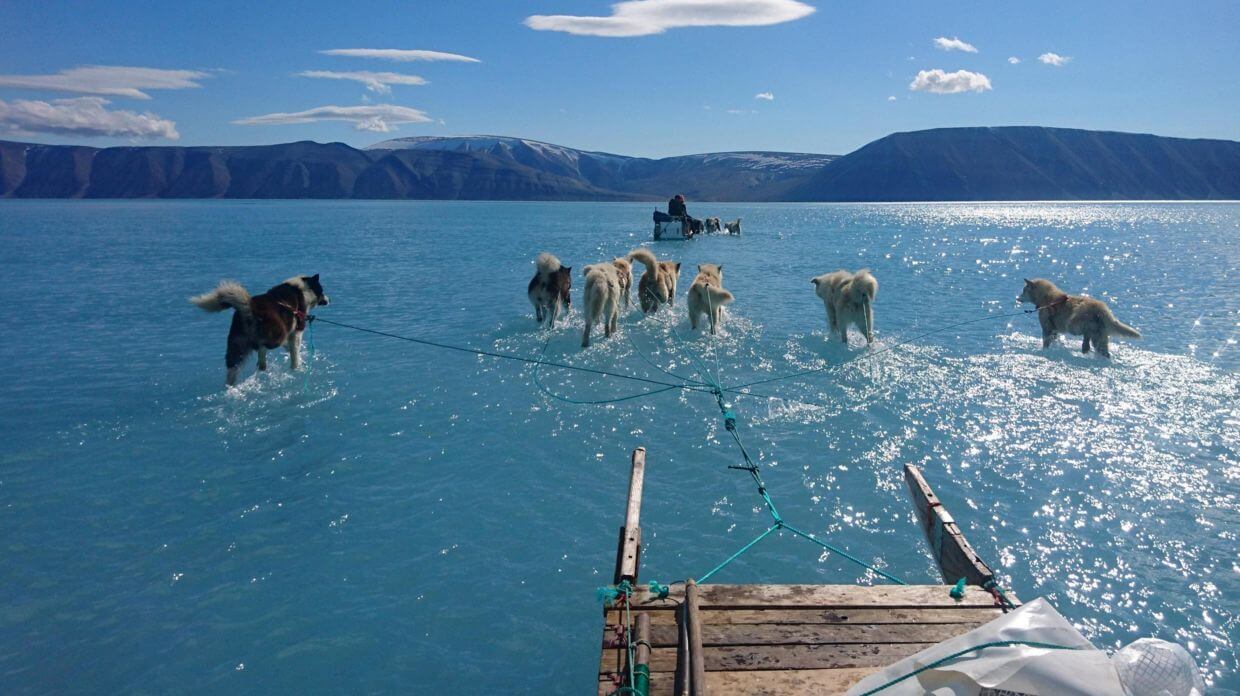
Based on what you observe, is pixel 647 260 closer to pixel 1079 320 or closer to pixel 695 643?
pixel 1079 320

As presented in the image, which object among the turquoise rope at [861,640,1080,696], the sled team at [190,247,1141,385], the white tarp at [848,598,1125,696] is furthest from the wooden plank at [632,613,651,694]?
the sled team at [190,247,1141,385]

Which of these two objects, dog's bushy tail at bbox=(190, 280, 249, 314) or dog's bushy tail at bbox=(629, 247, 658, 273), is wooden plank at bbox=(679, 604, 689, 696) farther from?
dog's bushy tail at bbox=(629, 247, 658, 273)

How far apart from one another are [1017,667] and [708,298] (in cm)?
1190

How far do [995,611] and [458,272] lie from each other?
1055 inches

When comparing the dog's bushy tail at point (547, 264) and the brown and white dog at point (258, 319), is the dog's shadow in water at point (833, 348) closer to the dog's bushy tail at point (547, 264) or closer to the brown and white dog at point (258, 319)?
the dog's bushy tail at point (547, 264)

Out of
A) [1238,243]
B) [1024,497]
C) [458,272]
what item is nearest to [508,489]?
[1024,497]

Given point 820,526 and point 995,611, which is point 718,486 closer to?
point 820,526

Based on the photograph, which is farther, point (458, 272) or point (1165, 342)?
point (458, 272)

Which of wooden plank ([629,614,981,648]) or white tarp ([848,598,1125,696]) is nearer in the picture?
white tarp ([848,598,1125,696])

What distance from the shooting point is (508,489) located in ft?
25.2

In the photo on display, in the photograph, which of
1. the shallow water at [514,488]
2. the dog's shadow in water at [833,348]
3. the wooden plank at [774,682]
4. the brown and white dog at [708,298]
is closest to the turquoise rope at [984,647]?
the wooden plank at [774,682]

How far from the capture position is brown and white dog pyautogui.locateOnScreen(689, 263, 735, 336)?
14430mm

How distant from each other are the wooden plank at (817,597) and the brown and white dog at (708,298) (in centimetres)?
975

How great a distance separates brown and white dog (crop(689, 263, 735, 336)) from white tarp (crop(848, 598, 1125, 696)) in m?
11.1
